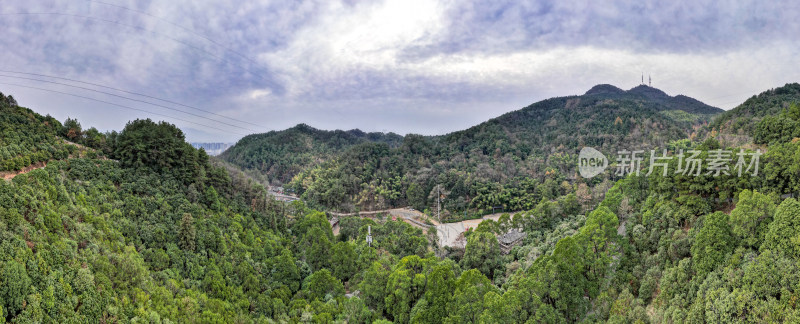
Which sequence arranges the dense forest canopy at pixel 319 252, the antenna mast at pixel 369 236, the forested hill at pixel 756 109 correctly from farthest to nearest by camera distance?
the forested hill at pixel 756 109 → the antenna mast at pixel 369 236 → the dense forest canopy at pixel 319 252

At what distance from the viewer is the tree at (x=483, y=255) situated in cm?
2331

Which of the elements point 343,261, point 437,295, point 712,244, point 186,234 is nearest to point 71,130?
point 186,234

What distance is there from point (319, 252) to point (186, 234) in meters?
7.62

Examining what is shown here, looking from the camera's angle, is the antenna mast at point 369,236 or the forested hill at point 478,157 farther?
the forested hill at point 478,157

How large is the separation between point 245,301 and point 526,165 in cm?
4992

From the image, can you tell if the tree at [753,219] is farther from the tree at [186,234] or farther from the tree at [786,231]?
the tree at [186,234]

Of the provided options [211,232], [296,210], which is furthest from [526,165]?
[211,232]

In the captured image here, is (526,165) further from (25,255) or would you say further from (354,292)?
(25,255)

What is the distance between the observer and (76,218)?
12.6 meters

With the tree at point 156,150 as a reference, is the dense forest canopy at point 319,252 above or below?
below

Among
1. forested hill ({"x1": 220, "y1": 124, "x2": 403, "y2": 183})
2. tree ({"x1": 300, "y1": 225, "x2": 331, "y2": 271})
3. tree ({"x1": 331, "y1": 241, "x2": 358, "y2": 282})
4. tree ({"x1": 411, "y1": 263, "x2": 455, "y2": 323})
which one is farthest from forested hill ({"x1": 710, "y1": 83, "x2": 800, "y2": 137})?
forested hill ({"x1": 220, "y1": 124, "x2": 403, "y2": 183})

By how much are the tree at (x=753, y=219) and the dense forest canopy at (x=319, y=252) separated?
5cm

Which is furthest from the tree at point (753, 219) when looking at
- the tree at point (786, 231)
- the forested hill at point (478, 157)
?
the forested hill at point (478, 157)

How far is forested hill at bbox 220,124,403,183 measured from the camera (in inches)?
2874
